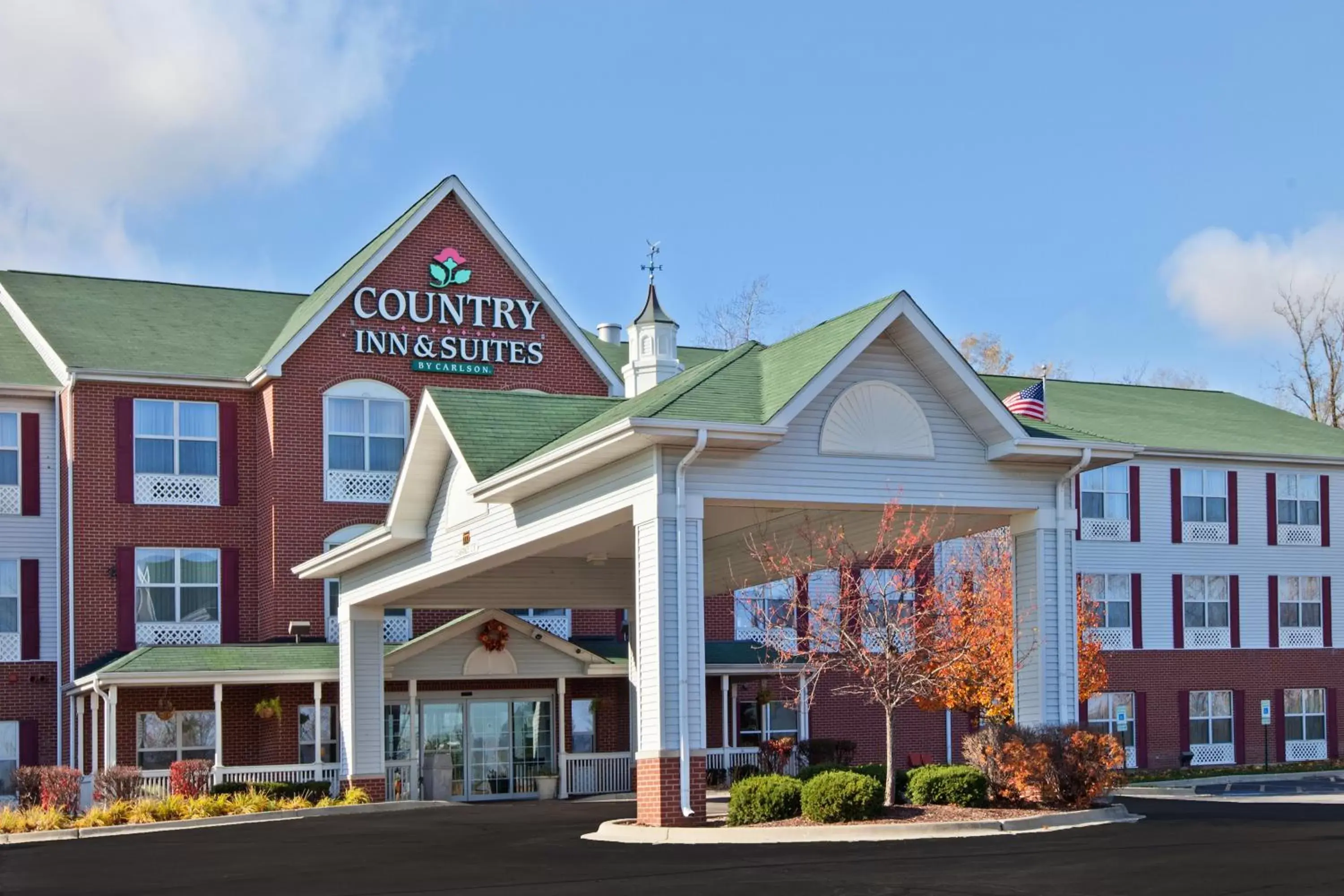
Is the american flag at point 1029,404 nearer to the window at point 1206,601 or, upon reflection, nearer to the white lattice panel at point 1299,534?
the window at point 1206,601

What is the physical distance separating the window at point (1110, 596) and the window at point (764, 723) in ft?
30.2

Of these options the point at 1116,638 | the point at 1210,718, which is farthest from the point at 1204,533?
the point at 1210,718

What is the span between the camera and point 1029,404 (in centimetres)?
2552

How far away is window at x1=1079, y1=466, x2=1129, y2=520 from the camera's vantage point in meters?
47.7

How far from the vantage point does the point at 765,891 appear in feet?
50.4

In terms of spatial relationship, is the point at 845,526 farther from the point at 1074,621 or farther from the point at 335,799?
the point at 335,799

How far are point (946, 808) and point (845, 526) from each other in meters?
5.72

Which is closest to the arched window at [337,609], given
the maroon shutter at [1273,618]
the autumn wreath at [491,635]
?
the autumn wreath at [491,635]

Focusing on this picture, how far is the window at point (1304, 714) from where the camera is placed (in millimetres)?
49844

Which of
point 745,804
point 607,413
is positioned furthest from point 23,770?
point 745,804

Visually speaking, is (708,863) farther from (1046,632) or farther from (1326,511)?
(1326,511)

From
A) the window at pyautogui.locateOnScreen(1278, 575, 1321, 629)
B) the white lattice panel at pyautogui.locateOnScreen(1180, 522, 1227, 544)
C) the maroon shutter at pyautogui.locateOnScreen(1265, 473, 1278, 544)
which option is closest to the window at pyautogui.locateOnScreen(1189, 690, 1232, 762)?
the window at pyautogui.locateOnScreen(1278, 575, 1321, 629)

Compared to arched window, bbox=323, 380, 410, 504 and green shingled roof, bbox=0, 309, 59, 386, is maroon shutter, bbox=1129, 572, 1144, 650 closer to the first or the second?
arched window, bbox=323, 380, 410, 504

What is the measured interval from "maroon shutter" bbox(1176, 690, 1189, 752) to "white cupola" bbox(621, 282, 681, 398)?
72.9 ft
